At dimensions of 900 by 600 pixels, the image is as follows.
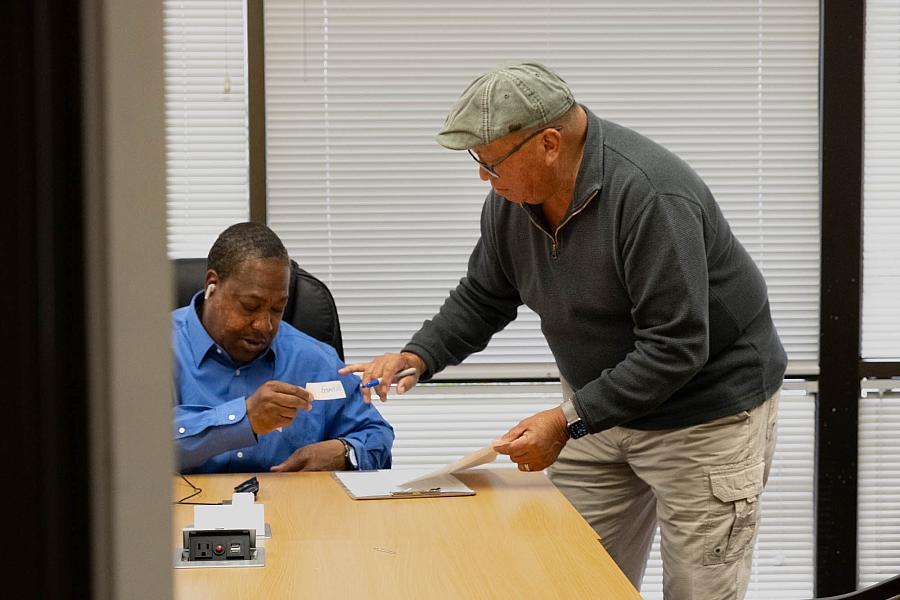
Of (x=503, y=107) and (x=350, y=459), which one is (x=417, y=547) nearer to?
(x=350, y=459)

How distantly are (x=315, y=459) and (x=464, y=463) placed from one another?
40 centimetres

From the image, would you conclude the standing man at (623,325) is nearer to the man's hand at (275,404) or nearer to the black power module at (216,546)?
the man's hand at (275,404)

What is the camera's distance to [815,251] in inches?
130

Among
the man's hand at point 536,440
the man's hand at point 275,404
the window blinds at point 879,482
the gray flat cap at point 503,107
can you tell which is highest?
the gray flat cap at point 503,107

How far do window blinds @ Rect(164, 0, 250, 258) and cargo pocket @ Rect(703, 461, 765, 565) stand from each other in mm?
1738

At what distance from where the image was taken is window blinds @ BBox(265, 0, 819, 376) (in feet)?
10.5

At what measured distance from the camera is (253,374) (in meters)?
2.35

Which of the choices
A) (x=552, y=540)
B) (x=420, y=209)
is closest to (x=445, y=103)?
(x=420, y=209)

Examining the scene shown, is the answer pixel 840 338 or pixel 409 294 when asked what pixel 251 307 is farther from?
pixel 840 338

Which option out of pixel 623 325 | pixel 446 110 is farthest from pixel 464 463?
pixel 446 110

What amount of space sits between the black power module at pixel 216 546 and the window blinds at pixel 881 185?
240 cm

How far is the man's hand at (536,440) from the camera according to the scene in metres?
2.05

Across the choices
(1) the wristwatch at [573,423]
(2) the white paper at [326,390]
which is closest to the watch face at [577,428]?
(1) the wristwatch at [573,423]

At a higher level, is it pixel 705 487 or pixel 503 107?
pixel 503 107
